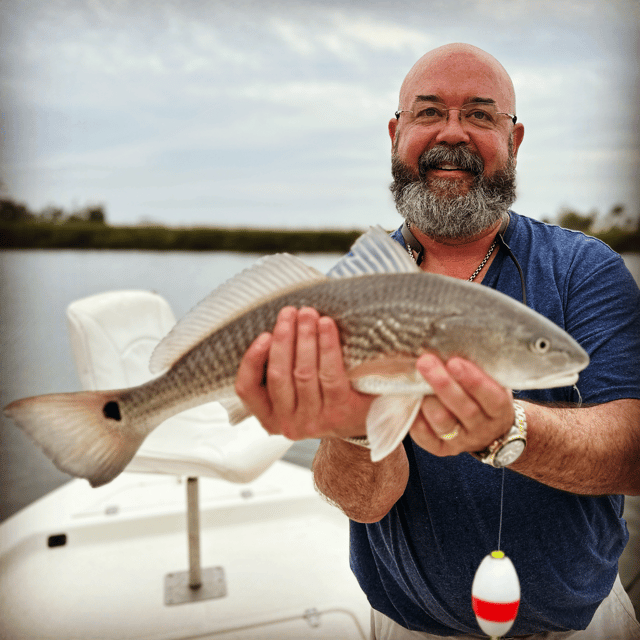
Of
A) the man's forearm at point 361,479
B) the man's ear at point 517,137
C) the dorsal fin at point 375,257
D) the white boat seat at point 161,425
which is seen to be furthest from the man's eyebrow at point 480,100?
the white boat seat at point 161,425

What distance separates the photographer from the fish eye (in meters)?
1.31

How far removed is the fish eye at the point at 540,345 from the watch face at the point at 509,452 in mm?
275

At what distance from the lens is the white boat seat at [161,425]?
129 inches

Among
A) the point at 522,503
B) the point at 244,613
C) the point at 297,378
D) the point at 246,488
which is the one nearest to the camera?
the point at 297,378

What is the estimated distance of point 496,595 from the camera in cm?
166

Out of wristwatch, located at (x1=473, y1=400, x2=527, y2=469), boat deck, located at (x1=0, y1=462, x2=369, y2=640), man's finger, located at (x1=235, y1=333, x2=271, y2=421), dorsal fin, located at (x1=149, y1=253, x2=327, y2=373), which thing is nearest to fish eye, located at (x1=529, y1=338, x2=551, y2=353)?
wristwatch, located at (x1=473, y1=400, x2=527, y2=469)

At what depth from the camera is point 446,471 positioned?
200 centimetres

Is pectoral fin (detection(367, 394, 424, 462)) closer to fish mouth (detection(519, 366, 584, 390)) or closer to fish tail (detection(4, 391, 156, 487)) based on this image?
fish mouth (detection(519, 366, 584, 390))

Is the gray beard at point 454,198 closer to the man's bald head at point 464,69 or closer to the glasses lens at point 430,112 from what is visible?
the glasses lens at point 430,112

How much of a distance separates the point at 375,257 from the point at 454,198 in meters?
1.03

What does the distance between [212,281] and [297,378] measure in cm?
1143

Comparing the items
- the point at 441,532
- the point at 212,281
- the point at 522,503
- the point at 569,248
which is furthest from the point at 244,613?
the point at 212,281

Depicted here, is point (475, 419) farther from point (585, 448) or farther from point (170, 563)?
point (170, 563)

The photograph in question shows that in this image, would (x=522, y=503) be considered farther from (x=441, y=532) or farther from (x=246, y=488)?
(x=246, y=488)
